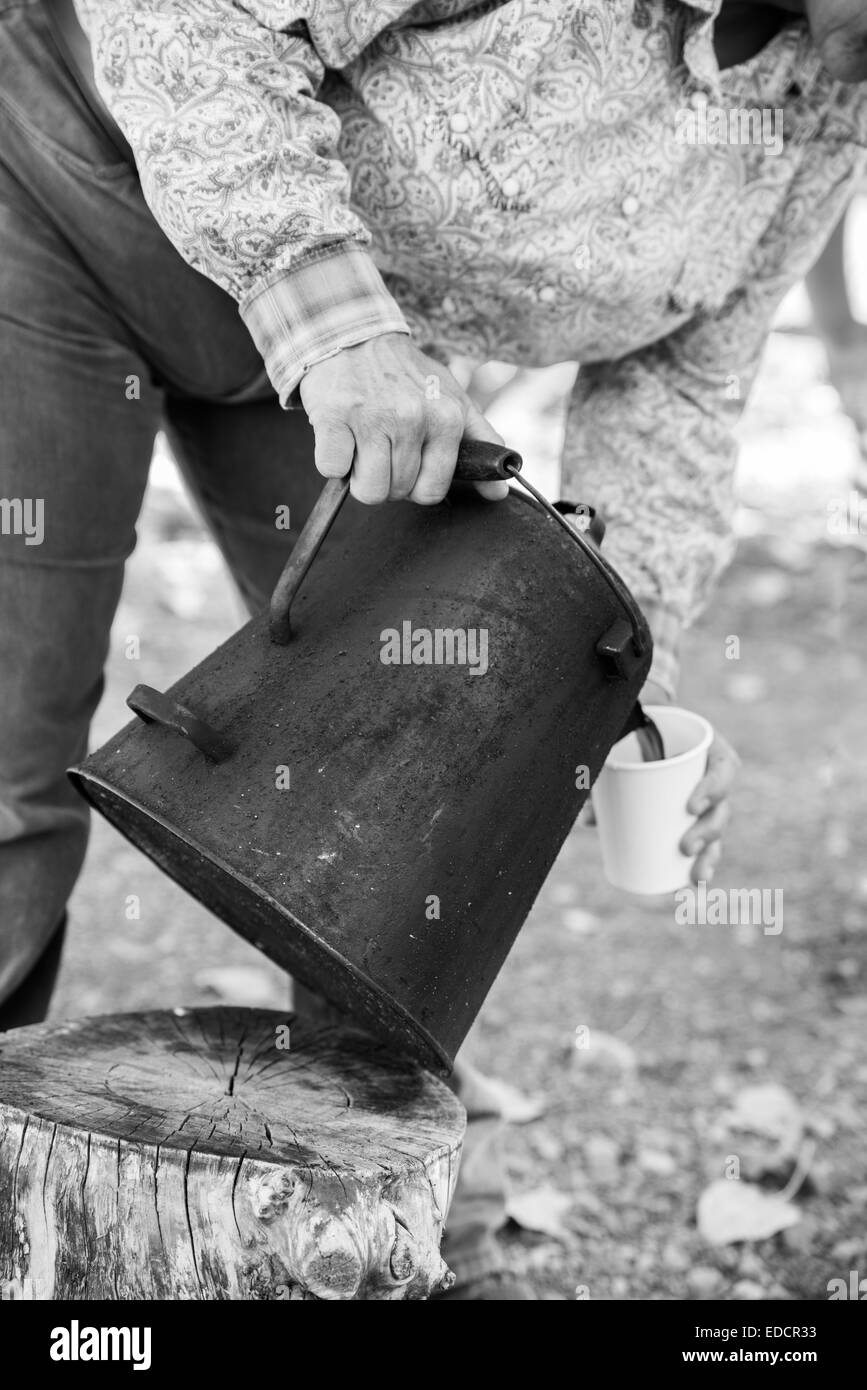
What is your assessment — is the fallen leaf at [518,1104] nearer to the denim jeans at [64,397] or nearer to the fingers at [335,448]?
the denim jeans at [64,397]

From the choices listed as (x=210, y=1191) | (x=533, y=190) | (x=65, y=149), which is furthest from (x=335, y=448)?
(x=210, y=1191)

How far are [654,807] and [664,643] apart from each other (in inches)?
9.4

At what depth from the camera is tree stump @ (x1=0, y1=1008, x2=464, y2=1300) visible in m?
1.13

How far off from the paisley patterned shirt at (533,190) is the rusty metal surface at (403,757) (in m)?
0.21

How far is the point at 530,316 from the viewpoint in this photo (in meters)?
1.46

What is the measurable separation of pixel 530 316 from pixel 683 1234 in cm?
140

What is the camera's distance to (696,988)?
106 inches

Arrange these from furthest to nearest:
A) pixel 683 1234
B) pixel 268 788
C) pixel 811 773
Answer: pixel 811 773, pixel 683 1234, pixel 268 788

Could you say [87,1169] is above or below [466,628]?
below

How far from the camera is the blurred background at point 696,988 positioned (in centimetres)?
209
